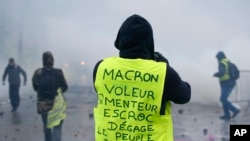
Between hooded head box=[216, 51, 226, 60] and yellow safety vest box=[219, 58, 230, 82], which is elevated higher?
hooded head box=[216, 51, 226, 60]

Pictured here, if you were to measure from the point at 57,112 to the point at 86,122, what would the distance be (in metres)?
2.42

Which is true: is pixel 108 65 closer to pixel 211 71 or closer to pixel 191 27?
pixel 211 71

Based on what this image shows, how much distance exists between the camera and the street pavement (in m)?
7.19

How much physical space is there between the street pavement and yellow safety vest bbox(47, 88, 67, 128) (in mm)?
832

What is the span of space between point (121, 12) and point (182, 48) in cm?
180

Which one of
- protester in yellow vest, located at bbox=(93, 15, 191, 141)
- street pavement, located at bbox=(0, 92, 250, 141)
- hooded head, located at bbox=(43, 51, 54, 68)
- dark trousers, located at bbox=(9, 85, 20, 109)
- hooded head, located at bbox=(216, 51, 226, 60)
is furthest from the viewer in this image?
dark trousers, located at bbox=(9, 85, 20, 109)

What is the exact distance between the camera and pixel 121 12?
12.9m

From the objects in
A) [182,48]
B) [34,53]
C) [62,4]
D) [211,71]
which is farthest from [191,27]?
[34,53]

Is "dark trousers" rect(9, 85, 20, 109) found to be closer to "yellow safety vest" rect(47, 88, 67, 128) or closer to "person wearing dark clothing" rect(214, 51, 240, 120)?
"person wearing dark clothing" rect(214, 51, 240, 120)

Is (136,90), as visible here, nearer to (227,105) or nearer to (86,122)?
(86,122)

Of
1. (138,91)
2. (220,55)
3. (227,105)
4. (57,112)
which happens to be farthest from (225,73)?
(138,91)

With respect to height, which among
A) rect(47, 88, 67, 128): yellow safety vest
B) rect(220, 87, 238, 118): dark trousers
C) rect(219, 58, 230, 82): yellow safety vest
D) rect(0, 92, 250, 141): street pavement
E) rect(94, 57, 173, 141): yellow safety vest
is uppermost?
rect(94, 57, 173, 141): yellow safety vest

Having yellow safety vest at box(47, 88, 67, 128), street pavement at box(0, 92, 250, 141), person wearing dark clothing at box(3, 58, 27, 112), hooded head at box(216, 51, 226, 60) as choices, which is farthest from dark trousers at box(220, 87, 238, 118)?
person wearing dark clothing at box(3, 58, 27, 112)

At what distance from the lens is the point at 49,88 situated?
6250mm
